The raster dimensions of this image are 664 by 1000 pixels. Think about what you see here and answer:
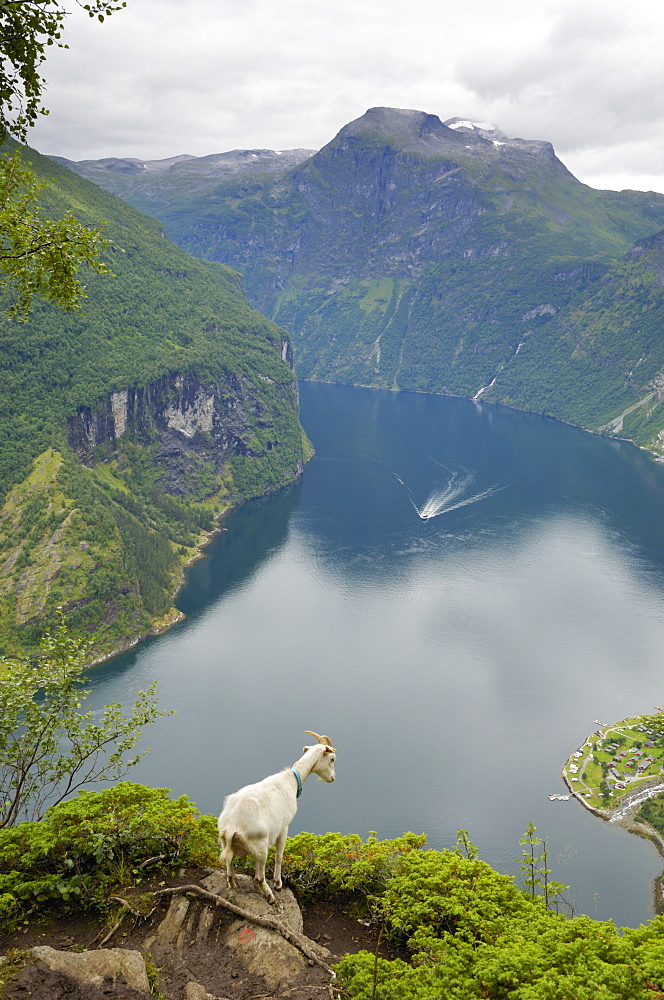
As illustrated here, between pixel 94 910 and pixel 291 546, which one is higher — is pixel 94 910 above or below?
above

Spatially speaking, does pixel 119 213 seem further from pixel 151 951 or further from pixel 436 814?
pixel 151 951

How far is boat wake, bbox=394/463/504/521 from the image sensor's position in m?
130

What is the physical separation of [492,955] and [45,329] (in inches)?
5207

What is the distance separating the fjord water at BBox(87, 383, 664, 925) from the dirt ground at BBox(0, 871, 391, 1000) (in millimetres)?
42599

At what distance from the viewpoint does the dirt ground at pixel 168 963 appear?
946cm

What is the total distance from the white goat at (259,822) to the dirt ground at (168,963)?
3.30ft

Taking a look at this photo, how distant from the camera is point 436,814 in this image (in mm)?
54562

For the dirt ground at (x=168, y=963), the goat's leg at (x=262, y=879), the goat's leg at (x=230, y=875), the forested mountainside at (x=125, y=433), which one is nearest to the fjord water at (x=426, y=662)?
the forested mountainside at (x=125, y=433)

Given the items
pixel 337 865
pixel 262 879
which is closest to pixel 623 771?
pixel 337 865

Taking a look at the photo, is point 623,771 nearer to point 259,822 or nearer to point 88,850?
point 259,822

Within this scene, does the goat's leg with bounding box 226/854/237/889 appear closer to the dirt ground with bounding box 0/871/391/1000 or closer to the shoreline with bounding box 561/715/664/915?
the dirt ground with bounding box 0/871/391/1000

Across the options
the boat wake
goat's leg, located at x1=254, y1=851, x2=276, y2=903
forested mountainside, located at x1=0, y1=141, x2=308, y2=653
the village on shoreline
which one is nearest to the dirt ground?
goat's leg, located at x1=254, y1=851, x2=276, y2=903

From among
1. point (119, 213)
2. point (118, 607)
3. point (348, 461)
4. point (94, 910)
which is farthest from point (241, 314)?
point (94, 910)

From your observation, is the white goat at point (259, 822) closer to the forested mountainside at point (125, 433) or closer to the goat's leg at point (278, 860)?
the goat's leg at point (278, 860)
